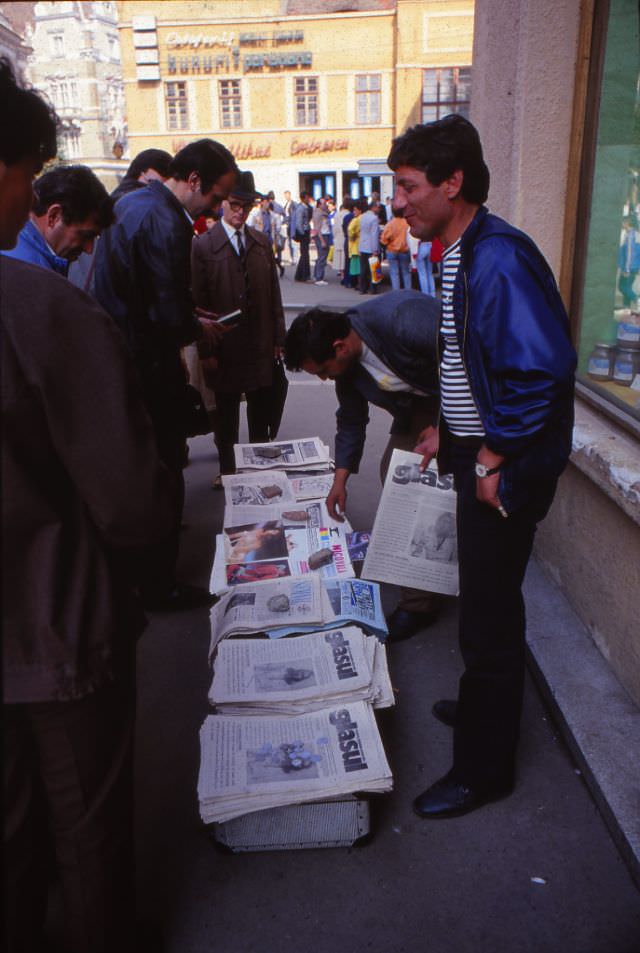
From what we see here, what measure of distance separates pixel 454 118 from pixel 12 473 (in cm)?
130

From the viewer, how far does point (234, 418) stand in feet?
14.5

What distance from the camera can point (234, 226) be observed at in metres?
4.20

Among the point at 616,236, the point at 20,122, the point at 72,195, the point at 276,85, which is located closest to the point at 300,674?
the point at 20,122

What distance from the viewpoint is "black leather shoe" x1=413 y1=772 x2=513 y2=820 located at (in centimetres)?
205

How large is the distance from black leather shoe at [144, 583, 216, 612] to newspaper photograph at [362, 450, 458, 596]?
33.5 inches

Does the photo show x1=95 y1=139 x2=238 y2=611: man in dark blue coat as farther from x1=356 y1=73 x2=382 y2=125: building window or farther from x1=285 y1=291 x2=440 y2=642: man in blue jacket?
x1=356 y1=73 x2=382 y2=125: building window

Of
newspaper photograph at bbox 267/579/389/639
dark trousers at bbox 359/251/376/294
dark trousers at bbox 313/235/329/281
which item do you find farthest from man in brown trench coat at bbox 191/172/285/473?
dark trousers at bbox 313/235/329/281

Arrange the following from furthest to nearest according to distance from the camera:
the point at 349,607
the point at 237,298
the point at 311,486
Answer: the point at 237,298
the point at 311,486
the point at 349,607

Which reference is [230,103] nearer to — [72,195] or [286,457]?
[286,457]

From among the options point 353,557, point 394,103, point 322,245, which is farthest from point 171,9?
point 353,557

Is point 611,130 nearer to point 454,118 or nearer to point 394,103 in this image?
point 454,118

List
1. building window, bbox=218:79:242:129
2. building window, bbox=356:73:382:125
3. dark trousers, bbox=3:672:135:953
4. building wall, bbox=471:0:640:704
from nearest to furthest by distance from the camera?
dark trousers, bbox=3:672:135:953
building wall, bbox=471:0:640:704
building window, bbox=356:73:382:125
building window, bbox=218:79:242:129

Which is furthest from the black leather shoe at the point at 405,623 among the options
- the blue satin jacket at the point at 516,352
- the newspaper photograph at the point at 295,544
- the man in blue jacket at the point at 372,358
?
the blue satin jacket at the point at 516,352

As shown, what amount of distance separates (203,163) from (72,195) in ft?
2.78
